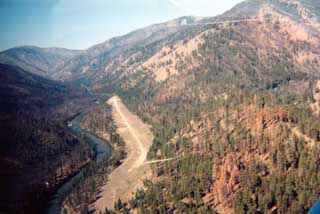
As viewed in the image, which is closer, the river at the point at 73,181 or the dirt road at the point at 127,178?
the river at the point at 73,181

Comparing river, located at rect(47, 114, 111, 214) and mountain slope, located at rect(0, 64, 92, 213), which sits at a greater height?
mountain slope, located at rect(0, 64, 92, 213)

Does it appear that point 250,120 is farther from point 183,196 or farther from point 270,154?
point 183,196

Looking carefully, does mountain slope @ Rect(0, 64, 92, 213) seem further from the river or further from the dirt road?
the dirt road

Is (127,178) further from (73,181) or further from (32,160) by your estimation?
(32,160)

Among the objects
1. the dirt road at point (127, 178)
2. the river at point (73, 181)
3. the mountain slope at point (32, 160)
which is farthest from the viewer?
the dirt road at point (127, 178)

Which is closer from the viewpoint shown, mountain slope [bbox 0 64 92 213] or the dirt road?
mountain slope [bbox 0 64 92 213]

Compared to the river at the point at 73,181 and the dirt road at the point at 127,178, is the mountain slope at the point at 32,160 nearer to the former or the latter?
Result: the river at the point at 73,181

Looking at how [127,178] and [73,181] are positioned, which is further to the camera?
[73,181]

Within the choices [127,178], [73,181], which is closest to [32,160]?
[73,181]

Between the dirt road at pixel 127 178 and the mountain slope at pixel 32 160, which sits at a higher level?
the mountain slope at pixel 32 160

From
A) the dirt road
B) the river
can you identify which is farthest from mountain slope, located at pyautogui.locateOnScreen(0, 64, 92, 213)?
the dirt road

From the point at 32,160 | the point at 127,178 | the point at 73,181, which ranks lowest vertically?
the point at 127,178

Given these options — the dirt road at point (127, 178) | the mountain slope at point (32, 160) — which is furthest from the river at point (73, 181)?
the dirt road at point (127, 178)
